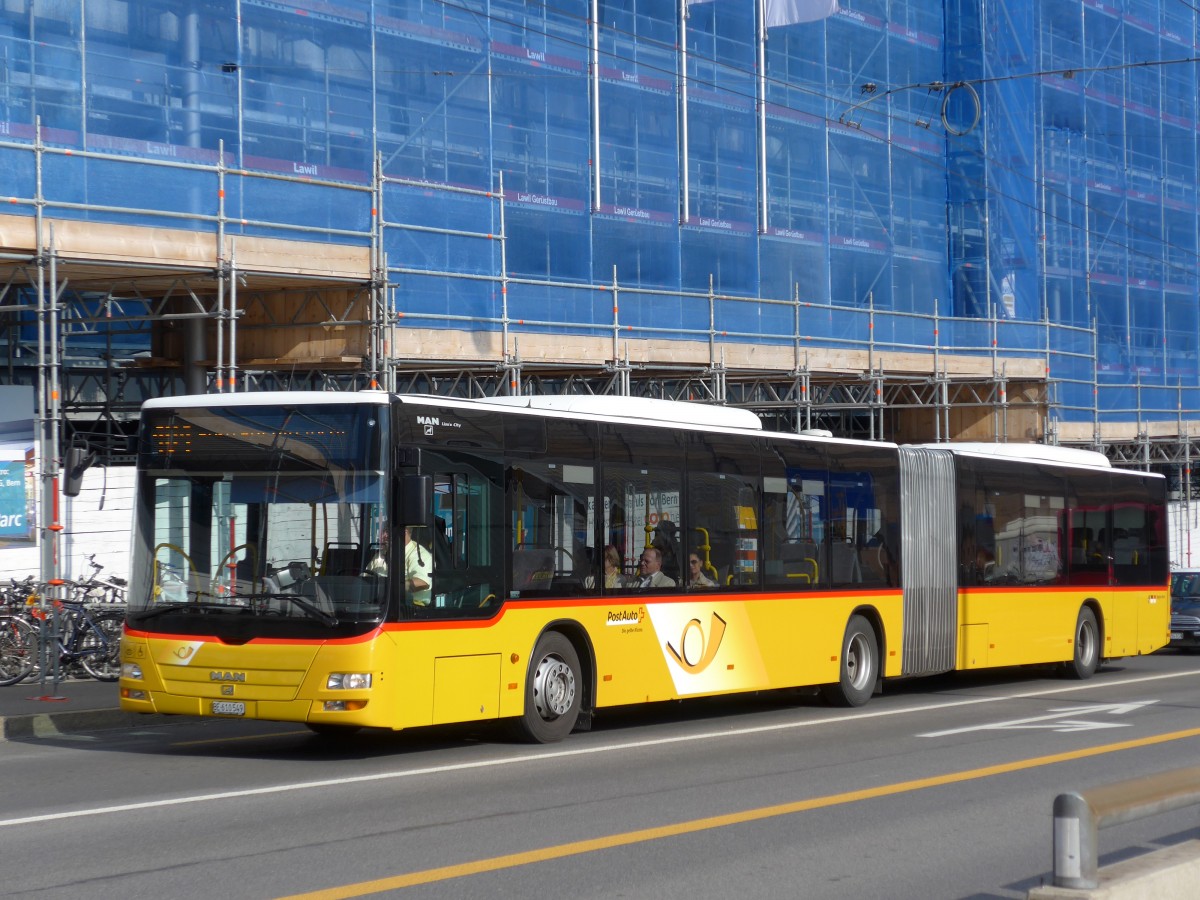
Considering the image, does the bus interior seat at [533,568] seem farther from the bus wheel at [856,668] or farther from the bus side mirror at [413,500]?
the bus wheel at [856,668]

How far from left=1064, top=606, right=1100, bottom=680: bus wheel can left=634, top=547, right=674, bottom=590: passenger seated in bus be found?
335 inches

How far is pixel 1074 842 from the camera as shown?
5488 millimetres

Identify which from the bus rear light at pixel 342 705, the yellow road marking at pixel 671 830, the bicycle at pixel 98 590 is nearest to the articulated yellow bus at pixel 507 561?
the bus rear light at pixel 342 705

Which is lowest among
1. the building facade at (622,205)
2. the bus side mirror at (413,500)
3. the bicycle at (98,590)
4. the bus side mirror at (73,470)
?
the bicycle at (98,590)

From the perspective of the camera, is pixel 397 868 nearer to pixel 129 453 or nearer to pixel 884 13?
pixel 129 453

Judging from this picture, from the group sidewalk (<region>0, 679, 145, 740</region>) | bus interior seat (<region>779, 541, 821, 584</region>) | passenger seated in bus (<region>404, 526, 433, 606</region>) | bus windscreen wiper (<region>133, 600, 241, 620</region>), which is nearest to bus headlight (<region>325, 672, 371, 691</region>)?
passenger seated in bus (<region>404, 526, 433, 606</region>)

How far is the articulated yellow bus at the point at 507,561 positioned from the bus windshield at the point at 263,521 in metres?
0.02

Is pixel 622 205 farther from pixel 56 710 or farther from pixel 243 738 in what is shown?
pixel 243 738

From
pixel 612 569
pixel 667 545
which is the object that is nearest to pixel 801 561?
pixel 667 545

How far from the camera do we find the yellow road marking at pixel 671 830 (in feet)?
24.2

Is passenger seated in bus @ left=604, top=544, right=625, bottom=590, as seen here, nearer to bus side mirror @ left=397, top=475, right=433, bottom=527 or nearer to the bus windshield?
bus side mirror @ left=397, top=475, right=433, bottom=527

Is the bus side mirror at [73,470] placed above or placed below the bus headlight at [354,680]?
above

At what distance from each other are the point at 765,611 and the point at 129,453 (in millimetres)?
13323

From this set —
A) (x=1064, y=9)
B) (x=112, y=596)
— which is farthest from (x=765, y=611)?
(x=1064, y=9)
